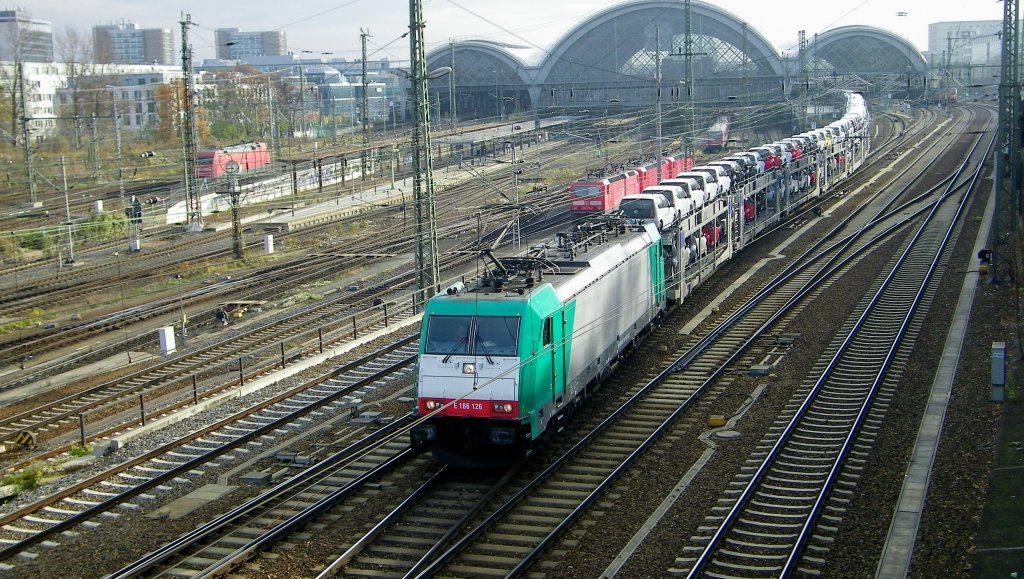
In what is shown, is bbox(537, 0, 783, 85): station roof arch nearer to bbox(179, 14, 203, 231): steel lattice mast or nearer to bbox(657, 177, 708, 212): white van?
bbox(179, 14, 203, 231): steel lattice mast

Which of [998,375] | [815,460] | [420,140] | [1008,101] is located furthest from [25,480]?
[1008,101]

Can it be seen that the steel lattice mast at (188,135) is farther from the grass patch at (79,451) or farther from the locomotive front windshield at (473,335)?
the locomotive front windshield at (473,335)

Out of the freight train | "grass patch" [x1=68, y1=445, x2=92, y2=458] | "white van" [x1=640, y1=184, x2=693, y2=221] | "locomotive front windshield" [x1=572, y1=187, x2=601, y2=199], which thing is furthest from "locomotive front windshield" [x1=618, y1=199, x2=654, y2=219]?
"locomotive front windshield" [x1=572, y1=187, x2=601, y2=199]

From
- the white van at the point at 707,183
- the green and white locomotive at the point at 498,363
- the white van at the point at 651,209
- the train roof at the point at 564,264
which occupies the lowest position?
the green and white locomotive at the point at 498,363

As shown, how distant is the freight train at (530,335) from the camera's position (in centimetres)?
1267

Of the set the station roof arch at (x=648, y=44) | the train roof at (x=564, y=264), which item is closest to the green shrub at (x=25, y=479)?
the train roof at (x=564, y=264)

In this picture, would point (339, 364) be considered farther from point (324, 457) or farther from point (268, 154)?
point (268, 154)

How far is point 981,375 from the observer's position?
56.1 ft

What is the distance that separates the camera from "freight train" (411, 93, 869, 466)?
499 inches

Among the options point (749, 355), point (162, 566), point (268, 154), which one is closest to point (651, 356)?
point (749, 355)

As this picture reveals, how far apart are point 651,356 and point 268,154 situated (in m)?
45.1

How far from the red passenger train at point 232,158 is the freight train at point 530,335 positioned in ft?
119

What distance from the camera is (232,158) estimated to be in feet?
179

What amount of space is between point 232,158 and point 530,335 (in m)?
45.0
